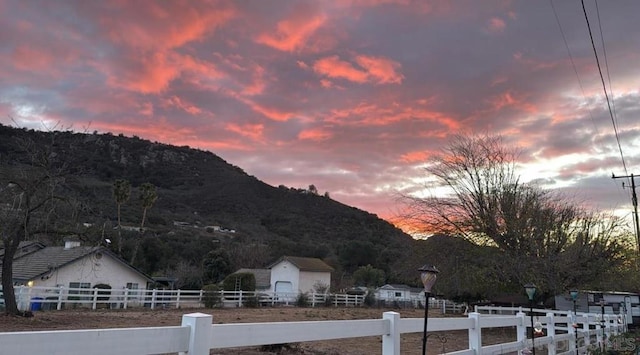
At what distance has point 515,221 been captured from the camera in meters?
18.8

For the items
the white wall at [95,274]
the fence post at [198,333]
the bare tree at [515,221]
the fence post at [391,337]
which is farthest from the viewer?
the white wall at [95,274]

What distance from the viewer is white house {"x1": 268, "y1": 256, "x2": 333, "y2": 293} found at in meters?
40.3

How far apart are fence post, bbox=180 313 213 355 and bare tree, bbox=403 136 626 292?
17459mm

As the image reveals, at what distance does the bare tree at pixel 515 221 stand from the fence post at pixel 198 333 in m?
17.5

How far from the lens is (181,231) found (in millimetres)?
58781

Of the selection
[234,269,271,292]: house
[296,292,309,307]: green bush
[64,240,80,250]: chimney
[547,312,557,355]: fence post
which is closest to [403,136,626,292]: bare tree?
[547,312,557,355]: fence post

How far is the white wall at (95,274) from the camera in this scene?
84.9 feet

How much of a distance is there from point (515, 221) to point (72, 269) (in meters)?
23.6

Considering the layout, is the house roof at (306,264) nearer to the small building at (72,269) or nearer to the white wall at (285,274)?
the white wall at (285,274)

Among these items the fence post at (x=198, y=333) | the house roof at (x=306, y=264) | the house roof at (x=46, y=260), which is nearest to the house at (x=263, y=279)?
the house roof at (x=306, y=264)

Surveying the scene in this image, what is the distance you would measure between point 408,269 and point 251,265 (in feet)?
109

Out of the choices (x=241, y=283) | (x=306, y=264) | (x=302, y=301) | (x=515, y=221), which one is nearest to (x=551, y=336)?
(x=515, y=221)

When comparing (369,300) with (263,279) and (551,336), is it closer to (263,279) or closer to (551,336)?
(263,279)

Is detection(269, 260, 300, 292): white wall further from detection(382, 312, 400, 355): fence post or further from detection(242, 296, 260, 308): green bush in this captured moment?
detection(382, 312, 400, 355): fence post
